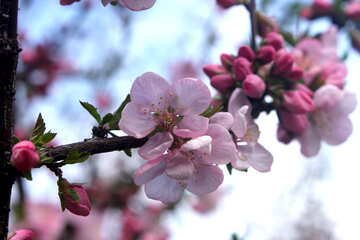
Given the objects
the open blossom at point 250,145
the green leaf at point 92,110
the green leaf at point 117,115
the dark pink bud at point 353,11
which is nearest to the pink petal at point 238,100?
the open blossom at point 250,145

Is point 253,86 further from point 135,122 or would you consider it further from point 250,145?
point 135,122

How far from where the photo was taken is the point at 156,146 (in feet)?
4.01

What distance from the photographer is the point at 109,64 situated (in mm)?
7008

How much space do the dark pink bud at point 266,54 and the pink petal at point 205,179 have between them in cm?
65

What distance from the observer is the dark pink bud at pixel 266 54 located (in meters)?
1.71

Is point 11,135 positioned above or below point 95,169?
above

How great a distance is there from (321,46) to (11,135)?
177 cm

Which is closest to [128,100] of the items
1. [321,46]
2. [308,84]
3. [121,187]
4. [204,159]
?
[204,159]

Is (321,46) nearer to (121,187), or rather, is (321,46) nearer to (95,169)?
(121,187)

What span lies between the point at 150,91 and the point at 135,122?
127mm

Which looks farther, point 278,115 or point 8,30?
point 278,115

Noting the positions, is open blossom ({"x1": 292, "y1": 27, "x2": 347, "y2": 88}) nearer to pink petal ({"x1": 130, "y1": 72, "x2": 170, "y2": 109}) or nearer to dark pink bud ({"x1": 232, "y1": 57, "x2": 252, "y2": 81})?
dark pink bud ({"x1": 232, "y1": 57, "x2": 252, "y2": 81})

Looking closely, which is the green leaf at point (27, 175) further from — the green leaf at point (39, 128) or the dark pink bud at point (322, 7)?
the dark pink bud at point (322, 7)

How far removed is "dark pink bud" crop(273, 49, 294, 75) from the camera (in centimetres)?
167
